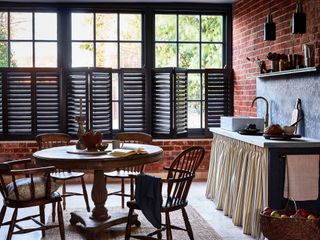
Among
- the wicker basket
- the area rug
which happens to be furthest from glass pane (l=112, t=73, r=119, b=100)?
the wicker basket

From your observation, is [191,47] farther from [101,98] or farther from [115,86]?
[101,98]

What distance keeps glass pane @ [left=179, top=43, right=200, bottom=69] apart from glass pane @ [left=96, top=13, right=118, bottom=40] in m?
1.00

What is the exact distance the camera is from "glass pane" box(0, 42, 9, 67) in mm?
7250

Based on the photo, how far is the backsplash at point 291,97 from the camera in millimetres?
4648

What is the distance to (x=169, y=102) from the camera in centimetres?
711

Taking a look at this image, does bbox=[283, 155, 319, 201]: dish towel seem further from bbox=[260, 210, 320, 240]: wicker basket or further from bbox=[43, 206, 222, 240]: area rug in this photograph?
bbox=[43, 206, 222, 240]: area rug

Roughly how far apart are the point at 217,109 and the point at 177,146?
0.80m

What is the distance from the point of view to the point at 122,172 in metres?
5.48

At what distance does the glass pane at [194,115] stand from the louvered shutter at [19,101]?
231cm

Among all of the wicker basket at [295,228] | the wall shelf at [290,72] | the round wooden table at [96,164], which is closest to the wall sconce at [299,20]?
the wall shelf at [290,72]

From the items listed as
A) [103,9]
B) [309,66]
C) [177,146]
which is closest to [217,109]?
[177,146]

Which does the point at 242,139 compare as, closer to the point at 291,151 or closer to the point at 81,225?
the point at 291,151

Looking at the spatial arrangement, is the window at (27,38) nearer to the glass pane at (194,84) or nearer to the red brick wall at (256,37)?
the glass pane at (194,84)

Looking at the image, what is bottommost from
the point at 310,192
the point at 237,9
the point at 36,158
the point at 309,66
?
the point at 310,192
